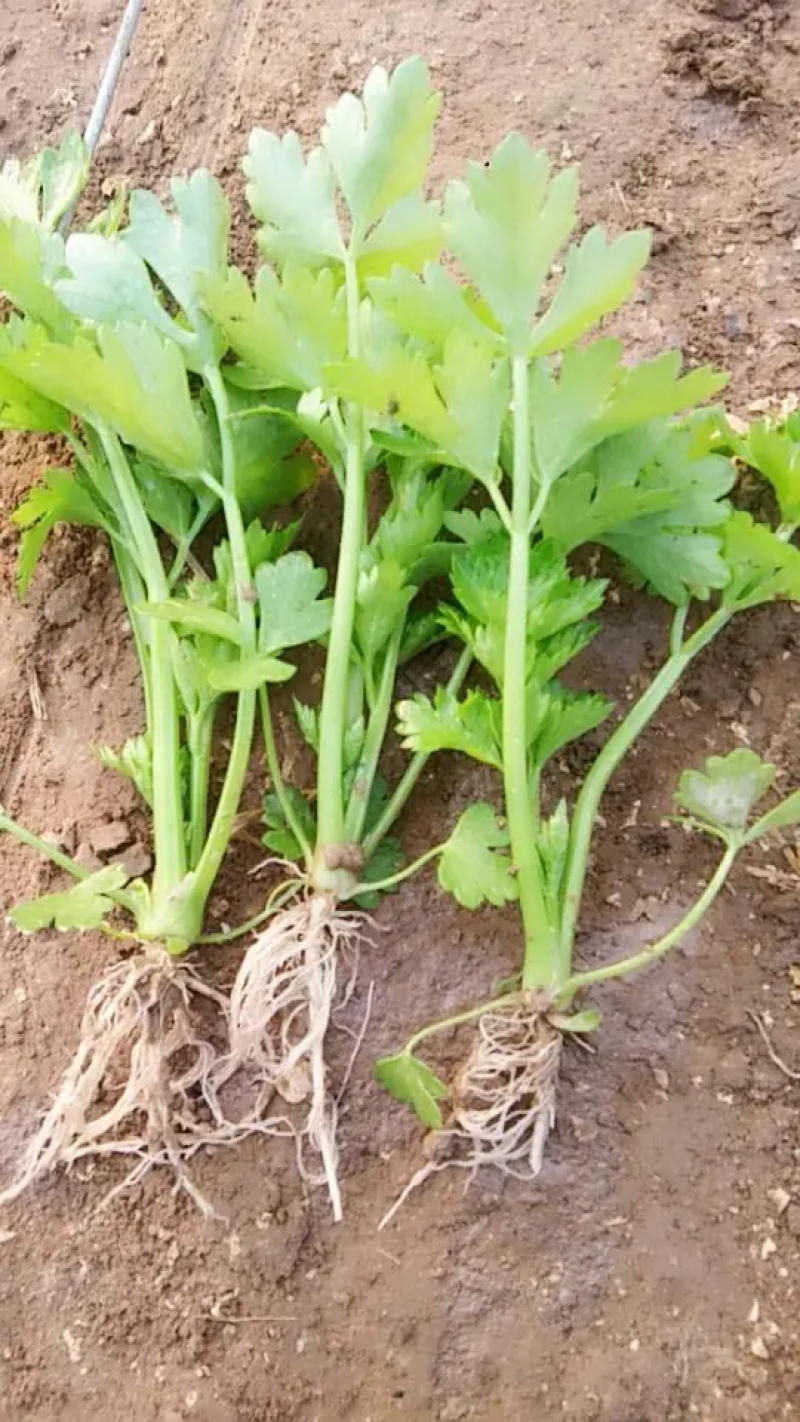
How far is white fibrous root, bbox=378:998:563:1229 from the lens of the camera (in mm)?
936

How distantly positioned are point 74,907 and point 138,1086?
0.15 metres

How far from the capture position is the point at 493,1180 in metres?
0.95

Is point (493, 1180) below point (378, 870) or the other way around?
below

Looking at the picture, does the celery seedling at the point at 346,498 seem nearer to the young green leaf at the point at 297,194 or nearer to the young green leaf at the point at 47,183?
the young green leaf at the point at 297,194

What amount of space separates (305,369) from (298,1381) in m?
→ 0.74

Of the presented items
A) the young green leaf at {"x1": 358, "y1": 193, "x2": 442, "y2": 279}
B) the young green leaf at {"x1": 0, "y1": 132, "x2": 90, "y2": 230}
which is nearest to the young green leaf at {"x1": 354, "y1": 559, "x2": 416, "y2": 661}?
the young green leaf at {"x1": 358, "y1": 193, "x2": 442, "y2": 279}

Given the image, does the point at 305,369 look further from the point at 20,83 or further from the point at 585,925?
the point at 20,83

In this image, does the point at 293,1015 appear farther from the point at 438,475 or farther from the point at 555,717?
the point at 438,475

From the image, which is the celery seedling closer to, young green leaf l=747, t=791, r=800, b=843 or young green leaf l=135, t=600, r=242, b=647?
young green leaf l=135, t=600, r=242, b=647

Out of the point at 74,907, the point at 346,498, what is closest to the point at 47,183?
the point at 346,498

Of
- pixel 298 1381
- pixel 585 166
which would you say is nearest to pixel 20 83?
pixel 585 166

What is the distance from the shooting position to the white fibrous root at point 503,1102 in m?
0.94

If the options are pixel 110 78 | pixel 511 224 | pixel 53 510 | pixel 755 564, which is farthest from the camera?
pixel 110 78

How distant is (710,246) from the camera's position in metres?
1.24
